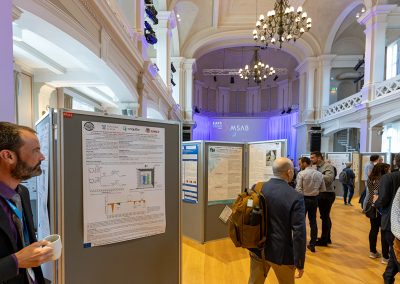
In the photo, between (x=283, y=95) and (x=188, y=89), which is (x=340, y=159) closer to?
(x=188, y=89)

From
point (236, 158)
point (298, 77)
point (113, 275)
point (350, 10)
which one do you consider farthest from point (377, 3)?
point (113, 275)

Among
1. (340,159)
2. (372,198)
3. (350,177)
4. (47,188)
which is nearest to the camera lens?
(47,188)

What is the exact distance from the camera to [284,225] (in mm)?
2166

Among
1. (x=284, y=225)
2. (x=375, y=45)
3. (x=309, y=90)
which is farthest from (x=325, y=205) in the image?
(x=309, y=90)

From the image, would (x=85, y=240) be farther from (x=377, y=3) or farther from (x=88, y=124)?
(x=377, y=3)

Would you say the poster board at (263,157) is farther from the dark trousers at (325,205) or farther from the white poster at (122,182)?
the white poster at (122,182)

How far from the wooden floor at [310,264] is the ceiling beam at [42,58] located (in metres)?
4.28

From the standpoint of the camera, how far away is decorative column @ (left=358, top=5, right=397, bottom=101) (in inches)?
385

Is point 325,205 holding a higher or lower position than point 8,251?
lower

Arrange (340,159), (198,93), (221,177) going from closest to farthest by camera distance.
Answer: (221,177) → (340,159) → (198,93)

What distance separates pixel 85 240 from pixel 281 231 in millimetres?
1523

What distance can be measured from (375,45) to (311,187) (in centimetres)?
887

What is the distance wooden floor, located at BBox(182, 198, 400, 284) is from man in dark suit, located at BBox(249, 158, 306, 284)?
133 centimetres

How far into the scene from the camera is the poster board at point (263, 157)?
399 cm
